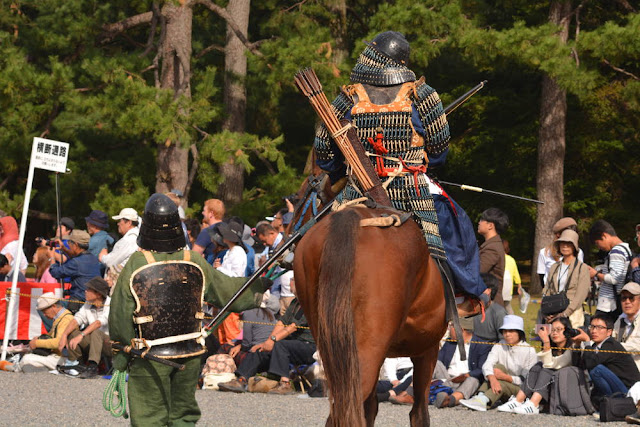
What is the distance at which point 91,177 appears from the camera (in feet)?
64.7

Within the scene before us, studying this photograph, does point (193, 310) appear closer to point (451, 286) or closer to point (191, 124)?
point (451, 286)

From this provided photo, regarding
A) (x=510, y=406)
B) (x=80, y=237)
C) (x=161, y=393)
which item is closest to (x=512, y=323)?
(x=510, y=406)

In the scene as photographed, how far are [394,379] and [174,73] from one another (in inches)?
418

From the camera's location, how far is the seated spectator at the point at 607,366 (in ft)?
27.6

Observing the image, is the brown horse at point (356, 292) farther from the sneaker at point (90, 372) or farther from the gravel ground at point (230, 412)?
the sneaker at point (90, 372)

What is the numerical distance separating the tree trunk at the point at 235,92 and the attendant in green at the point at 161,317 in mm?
13784

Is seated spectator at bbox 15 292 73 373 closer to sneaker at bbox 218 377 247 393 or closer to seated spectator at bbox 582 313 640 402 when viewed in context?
sneaker at bbox 218 377 247 393

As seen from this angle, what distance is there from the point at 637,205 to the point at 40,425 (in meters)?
17.9

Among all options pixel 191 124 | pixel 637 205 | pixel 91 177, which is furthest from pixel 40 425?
pixel 637 205

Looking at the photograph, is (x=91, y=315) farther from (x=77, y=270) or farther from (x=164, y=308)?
(x=164, y=308)

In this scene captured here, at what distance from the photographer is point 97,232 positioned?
41.2ft

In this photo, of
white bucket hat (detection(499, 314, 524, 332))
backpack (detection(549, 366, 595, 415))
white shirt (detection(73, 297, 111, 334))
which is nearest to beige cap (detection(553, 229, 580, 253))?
white bucket hat (detection(499, 314, 524, 332))

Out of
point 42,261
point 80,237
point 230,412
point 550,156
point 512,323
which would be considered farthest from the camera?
point 550,156

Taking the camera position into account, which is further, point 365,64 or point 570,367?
point 570,367
